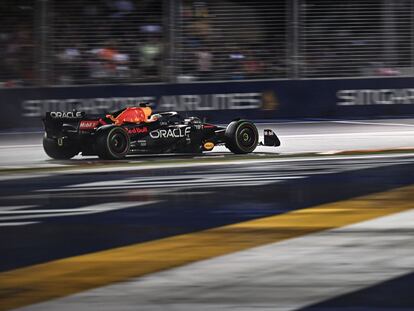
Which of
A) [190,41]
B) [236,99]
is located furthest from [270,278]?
[190,41]

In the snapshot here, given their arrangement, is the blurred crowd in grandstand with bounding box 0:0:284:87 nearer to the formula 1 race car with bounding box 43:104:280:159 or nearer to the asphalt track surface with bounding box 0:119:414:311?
the formula 1 race car with bounding box 43:104:280:159

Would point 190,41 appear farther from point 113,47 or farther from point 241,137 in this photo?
point 241,137

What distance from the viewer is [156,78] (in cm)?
2153

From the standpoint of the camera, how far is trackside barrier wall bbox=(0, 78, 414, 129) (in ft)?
67.6

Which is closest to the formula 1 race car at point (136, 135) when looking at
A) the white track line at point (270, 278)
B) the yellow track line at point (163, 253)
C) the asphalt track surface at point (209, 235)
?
the asphalt track surface at point (209, 235)

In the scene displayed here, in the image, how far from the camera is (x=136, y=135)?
47.5ft

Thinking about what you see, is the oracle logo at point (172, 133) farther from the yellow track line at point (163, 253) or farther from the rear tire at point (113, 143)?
the yellow track line at point (163, 253)

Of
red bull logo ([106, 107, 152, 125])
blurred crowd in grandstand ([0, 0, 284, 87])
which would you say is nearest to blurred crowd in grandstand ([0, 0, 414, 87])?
blurred crowd in grandstand ([0, 0, 284, 87])

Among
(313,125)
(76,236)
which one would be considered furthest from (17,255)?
(313,125)

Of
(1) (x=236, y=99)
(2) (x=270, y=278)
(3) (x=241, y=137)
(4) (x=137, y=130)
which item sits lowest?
(2) (x=270, y=278)

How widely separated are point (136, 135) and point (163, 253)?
7.17 meters

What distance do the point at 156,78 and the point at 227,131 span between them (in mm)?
6942

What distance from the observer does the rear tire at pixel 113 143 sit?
1405 cm

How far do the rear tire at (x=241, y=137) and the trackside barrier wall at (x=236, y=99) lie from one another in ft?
19.9
